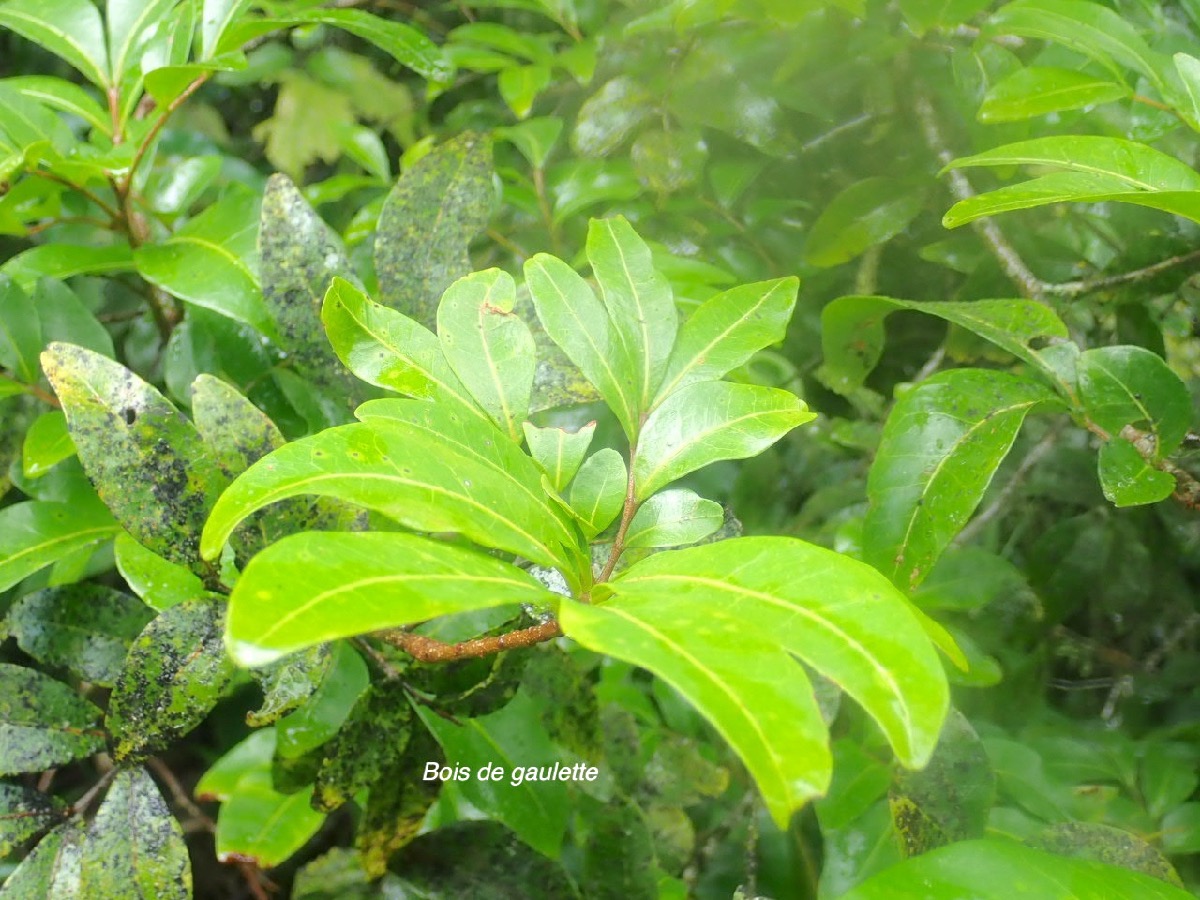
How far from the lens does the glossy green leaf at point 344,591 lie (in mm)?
249

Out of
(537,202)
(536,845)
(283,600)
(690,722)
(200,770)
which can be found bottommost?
(200,770)

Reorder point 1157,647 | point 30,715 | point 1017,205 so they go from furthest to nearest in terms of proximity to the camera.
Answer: point 1157,647 < point 30,715 < point 1017,205

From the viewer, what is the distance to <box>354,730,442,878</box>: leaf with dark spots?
0.58 m

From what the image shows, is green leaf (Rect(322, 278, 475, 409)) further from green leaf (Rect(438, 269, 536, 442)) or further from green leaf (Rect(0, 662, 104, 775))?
green leaf (Rect(0, 662, 104, 775))

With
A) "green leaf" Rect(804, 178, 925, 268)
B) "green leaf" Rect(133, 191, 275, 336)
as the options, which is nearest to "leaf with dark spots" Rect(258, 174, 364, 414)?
"green leaf" Rect(133, 191, 275, 336)

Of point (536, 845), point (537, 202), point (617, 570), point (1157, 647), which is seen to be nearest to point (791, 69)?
point (537, 202)

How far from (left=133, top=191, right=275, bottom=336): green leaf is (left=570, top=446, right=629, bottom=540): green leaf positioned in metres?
0.29

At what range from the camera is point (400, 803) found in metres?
0.59

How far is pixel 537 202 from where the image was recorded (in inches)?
34.9

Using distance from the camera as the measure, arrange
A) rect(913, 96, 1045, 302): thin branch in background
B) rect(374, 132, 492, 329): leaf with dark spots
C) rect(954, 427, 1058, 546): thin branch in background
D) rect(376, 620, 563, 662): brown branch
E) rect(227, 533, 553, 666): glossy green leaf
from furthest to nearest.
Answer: rect(954, 427, 1058, 546): thin branch in background
rect(913, 96, 1045, 302): thin branch in background
rect(374, 132, 492, 329): leaf with dark spots
rect(376, 620, 563, 662): brown branch
rect(227, 533, 553, 666): glossy green leaf

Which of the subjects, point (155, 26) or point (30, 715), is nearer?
point (30, 715)

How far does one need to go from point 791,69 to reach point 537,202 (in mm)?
284

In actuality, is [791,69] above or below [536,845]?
above

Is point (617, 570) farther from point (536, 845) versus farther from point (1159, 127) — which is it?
point (1159, 127)
